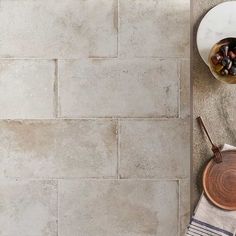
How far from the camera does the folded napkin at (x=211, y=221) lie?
181 cm

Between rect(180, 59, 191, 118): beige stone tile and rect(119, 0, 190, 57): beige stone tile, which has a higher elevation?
rect(119, 0, 190, 57): beige stone tile

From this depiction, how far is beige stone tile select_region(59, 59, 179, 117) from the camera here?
1819 mm

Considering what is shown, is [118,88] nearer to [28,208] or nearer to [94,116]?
[94,116]

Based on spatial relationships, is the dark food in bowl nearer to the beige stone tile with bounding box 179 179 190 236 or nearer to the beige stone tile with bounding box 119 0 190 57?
the beige stone tile with bounding box 119 0 190 57

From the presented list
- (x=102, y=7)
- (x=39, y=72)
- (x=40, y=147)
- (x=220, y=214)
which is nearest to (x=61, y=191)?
(x=40, y=147)

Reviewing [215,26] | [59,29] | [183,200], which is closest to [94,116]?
[59,29]

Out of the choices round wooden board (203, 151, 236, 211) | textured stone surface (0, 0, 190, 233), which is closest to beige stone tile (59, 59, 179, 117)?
textured stone surface (0, 0, 190, 233)

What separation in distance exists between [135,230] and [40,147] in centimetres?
55

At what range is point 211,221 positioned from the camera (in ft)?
6.00

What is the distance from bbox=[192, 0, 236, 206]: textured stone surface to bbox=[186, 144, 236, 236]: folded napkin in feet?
0.16

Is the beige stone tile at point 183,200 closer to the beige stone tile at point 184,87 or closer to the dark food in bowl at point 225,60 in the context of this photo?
the beige stone tile at point 184,87

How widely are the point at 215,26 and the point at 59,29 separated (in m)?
0.67

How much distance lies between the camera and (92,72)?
71.7 inches

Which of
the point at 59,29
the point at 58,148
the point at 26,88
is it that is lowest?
the point at 58,148
